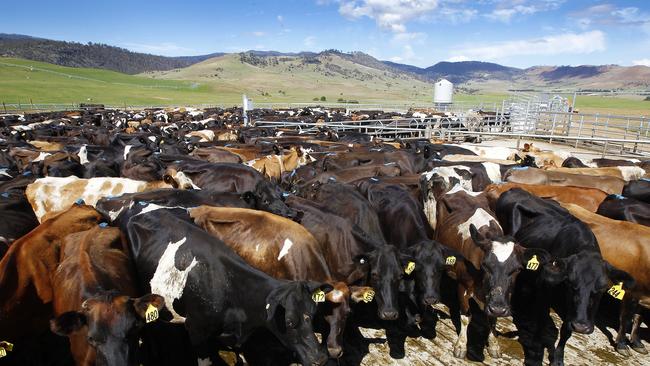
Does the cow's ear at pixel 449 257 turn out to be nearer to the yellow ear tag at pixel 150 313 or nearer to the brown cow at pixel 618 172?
the yellow ear tag at pixel 150 313

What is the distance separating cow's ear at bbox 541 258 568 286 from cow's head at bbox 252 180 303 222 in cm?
329

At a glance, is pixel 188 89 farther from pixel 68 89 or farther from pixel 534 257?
pixel 534 257

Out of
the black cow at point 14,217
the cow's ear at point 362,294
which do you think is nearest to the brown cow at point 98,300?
the black cow at point 14,217

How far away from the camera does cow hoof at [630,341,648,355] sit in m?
4.95

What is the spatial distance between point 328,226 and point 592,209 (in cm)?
467

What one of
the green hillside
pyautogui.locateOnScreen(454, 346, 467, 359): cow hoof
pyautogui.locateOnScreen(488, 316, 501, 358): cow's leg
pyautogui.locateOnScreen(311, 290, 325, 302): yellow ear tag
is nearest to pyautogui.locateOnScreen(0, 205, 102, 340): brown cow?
pyautogui.locateOnScreen(311, 290, 325, 302): yellow ear tag

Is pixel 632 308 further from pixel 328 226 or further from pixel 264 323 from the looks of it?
pixel 264 323

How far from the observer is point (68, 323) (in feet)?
10.2

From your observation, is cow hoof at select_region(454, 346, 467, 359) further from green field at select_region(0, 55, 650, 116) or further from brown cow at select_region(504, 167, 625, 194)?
green field at select_region(0, 55, 650, 116)

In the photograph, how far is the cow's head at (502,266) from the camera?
4410mm

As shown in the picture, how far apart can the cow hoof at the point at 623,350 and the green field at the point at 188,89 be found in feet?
132

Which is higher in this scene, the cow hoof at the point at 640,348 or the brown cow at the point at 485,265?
the brown cow at the point at 485,265

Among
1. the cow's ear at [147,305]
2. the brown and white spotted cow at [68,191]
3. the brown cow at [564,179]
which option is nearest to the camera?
the cow's ear at [147,305]

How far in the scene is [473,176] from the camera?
9.24 metres
